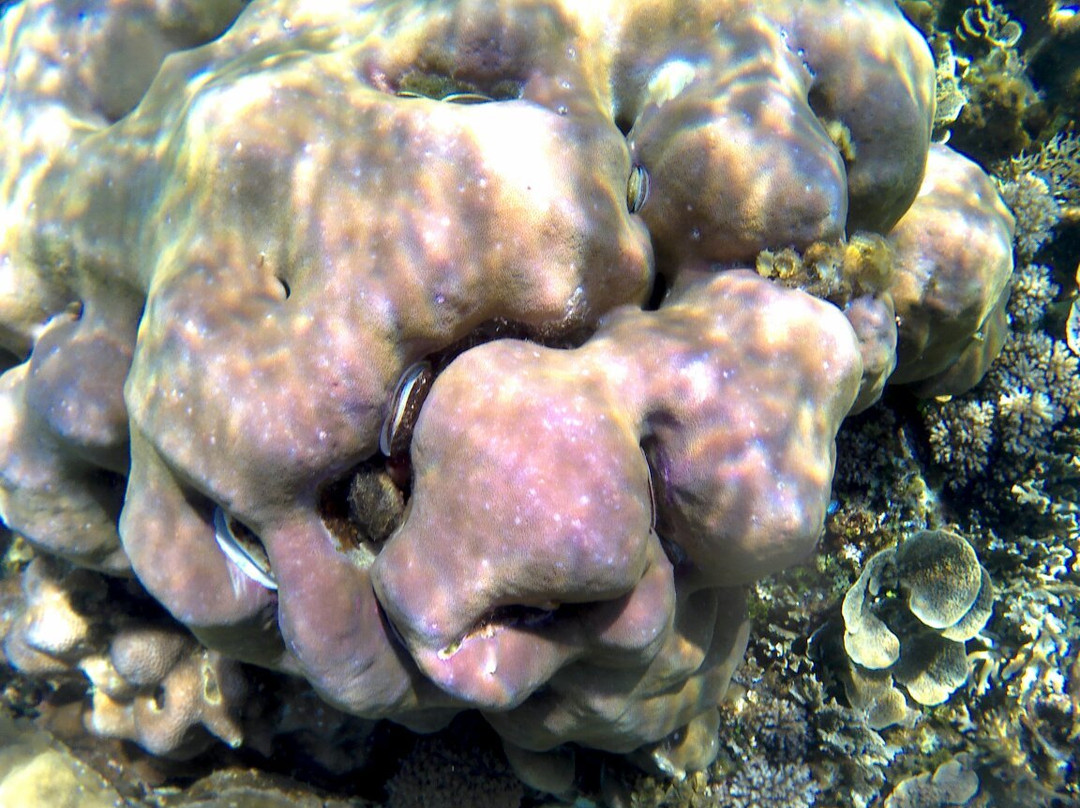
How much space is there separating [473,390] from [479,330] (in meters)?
0.37

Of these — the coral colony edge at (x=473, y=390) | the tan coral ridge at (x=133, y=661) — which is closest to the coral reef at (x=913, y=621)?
the coral colony edge at (x=473, y=390)

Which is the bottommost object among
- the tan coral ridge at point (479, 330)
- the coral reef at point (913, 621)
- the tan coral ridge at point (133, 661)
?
the coral reef at point (913, 621)

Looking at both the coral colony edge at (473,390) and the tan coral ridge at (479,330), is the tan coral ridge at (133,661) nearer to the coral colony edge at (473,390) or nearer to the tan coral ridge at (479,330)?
the coral colony edge at (473,390)

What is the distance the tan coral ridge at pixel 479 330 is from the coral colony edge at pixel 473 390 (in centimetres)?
2

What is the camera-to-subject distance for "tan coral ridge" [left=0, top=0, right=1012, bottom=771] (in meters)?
2.40

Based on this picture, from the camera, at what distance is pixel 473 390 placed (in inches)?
95.9

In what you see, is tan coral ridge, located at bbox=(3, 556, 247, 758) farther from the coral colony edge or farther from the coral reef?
the coral reef

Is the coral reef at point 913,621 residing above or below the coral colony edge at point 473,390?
below

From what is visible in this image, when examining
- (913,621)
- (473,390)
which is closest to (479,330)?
(473,390)

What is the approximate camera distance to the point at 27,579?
155 inches

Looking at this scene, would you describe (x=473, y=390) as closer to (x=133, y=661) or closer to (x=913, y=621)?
(x=133, y=661)

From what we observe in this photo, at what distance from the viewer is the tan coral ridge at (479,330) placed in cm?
240

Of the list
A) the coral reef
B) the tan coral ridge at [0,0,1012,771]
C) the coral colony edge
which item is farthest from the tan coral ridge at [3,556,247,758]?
the coral reef

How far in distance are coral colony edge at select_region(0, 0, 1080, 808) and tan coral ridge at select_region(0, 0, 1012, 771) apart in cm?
2
